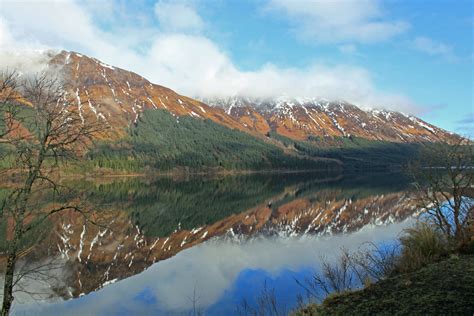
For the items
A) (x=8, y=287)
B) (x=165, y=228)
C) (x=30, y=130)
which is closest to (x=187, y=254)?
(x=165, y=228)

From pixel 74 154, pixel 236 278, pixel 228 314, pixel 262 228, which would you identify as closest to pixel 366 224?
pixel 262 228

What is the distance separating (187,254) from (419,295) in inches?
940

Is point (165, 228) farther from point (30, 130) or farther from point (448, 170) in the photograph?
point (30, 130)

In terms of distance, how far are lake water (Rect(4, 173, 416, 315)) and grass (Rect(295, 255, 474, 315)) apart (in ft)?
22.3

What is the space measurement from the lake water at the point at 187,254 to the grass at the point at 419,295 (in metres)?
6.79

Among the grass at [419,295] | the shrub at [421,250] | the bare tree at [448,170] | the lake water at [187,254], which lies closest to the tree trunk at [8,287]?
the lake water at [187,254]

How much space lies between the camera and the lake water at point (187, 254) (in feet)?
63.2

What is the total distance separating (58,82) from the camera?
1187cm

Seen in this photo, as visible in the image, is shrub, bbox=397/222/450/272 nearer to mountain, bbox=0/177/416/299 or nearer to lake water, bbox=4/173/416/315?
lake water, bbox=4/173/416/315

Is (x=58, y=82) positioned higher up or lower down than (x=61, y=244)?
higher up

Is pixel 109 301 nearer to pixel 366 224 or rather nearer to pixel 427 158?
pixel 427 158

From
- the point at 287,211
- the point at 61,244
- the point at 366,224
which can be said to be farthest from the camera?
the point at 287,211

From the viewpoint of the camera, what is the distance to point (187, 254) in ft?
102

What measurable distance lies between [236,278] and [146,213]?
3187 centimetres
